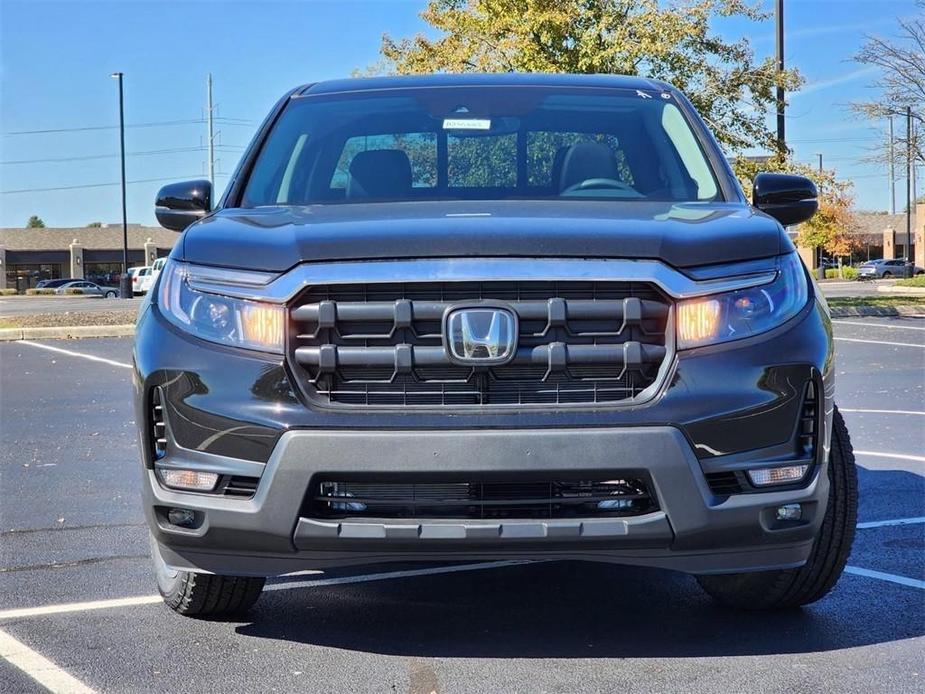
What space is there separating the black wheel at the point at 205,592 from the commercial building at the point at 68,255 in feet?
281

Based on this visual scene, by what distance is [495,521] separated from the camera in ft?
11.3

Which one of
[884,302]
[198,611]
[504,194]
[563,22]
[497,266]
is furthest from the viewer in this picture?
[884,302]

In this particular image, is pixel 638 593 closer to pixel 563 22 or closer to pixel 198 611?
pixel 198 611

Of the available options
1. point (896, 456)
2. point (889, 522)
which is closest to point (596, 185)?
point (889, 522)

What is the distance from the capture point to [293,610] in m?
4.43

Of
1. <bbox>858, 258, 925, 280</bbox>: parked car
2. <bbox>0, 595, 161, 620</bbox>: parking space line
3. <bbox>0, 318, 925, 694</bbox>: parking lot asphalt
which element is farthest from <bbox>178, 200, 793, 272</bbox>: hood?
<bbox>858, 258, 925, 280</bbox>: parked car

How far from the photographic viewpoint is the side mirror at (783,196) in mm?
4723

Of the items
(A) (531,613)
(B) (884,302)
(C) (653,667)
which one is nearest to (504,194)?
(A) (531,613)

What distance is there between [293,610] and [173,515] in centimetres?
91

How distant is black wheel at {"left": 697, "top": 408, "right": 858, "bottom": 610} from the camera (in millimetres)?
4074

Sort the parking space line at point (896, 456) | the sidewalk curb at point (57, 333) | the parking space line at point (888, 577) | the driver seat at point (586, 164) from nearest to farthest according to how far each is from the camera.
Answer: the parking space line at point (888, 577), the driver seat at point (586, 164), the parking space line at point (896, 456), the sidewalk curb at point (57, 333)

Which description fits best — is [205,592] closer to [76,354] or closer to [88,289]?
[76,354]

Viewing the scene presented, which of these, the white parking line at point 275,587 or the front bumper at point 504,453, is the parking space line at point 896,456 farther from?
the front bumper at point 504,453

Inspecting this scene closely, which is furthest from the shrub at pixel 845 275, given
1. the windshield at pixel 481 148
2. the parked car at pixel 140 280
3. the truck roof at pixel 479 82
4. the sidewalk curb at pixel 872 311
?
the windshield at pixel 481 148
